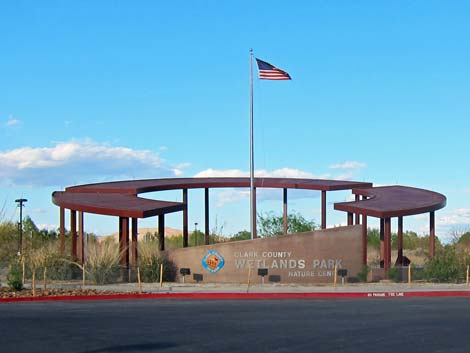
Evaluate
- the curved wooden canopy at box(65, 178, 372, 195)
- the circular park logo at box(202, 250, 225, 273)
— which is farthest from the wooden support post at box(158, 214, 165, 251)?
the curved wooden canopy at box(65, 178, 372, 195)

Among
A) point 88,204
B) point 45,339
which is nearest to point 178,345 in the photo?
point 45,339

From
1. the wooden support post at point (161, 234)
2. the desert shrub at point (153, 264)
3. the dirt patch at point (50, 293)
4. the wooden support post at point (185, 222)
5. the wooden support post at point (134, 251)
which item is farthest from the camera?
the wooden support post at point (185, 222)

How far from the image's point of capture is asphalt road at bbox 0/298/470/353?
14844 millimetres

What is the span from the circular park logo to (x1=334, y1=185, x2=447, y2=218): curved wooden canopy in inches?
236

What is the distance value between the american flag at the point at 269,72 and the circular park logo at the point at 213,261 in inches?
307

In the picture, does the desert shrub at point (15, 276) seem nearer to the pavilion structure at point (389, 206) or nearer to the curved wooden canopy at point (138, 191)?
the curved wooden canopy at point (138, 191)

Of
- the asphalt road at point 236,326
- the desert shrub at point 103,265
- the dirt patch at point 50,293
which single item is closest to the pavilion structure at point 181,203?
the desert shrub at point 103,265

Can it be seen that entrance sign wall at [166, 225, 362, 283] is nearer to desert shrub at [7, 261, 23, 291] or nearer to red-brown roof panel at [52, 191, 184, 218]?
red-brown roof panel at [52, 191, 184, 218]

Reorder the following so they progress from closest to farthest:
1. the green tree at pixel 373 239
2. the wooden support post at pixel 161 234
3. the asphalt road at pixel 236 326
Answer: the asphalt road at pixel 236 326 → the wooden support post at pixel 161 234 → the green tree at pixel 373 239

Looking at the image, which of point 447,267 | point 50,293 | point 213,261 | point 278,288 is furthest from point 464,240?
point 50,293

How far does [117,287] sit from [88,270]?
11.0 ft

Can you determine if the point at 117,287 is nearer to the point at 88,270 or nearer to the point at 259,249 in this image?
the point at 88,270

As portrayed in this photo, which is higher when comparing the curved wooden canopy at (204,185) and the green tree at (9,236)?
the curved wooden canopy at (204,185)

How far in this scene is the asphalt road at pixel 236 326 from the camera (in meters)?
14.8
